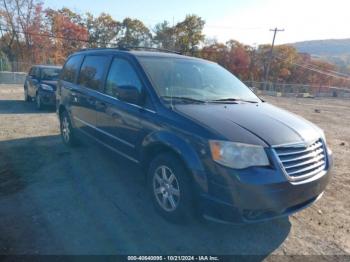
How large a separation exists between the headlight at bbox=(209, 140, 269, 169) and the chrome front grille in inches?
7.8

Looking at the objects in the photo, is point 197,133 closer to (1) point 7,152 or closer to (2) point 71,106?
(2) point 71,106

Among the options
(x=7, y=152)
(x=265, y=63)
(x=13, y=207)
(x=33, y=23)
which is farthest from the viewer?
(x=265, y=63)

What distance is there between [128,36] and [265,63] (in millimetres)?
25828

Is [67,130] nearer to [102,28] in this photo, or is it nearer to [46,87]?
[46,87]

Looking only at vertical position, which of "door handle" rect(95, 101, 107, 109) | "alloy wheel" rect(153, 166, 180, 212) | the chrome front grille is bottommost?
"alloy wheel" rect(153, 166, 180, 212)

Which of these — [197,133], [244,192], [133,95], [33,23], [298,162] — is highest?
[33,23]

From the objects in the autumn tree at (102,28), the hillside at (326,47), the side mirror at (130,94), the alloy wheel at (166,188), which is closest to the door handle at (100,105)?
the side mirror at (130,94)

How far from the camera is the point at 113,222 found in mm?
3348

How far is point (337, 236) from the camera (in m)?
3.34

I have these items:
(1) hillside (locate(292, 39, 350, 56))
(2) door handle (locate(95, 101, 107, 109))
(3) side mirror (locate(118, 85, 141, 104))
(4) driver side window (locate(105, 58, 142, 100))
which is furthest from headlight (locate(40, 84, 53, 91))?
(1) hillside (locate(292, 39, 350, 56))

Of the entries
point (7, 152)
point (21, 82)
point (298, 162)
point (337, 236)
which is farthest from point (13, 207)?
point (21, 82)

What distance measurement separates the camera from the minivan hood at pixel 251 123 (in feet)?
9.60

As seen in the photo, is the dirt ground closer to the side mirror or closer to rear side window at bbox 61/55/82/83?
the side mirror

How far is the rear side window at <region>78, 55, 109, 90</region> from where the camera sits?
4.59 metres
